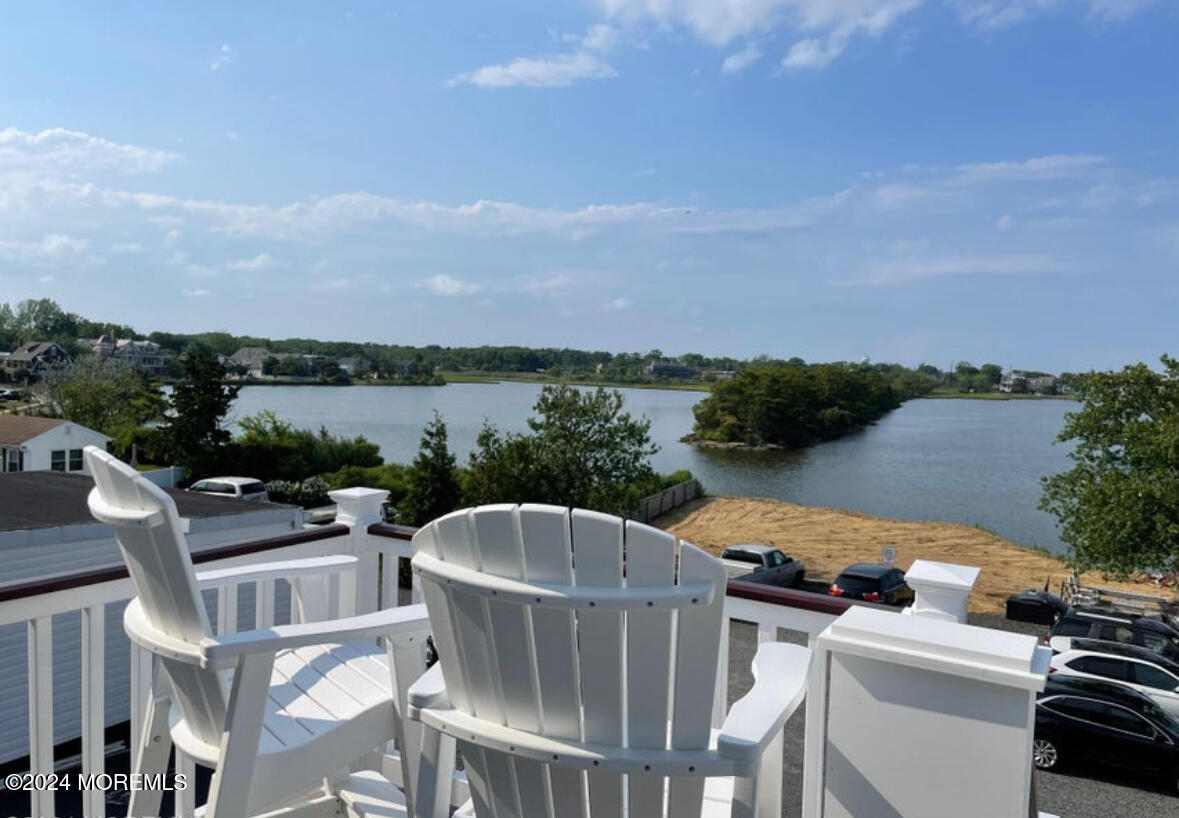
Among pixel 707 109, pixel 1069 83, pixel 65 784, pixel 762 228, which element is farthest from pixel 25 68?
pixel 762 228

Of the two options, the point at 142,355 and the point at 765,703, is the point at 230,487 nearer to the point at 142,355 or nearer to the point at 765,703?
the point at 142,355

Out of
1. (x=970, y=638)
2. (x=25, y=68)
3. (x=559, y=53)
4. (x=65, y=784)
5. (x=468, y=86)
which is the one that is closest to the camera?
(x=970, y=638)

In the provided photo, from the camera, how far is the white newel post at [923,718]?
1250 millimetres

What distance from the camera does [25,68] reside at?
1088cm

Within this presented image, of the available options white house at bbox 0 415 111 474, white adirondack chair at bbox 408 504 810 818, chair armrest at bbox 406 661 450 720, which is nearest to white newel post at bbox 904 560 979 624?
white adirondack chair at bbox 408 504 810 818

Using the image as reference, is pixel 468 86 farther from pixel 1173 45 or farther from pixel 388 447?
pixel 1173 45

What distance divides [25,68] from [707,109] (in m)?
42.2

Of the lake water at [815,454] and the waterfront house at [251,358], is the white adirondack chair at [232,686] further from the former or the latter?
the waterfront house at [251,358]

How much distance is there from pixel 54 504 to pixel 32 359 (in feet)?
90.0

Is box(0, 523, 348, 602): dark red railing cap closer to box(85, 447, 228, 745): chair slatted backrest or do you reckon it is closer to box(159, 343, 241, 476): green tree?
box(85, 447, 228, 745): chair slatted backrest

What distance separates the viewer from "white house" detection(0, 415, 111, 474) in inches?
738

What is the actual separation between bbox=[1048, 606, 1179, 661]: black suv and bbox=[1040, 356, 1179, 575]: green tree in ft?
19.9

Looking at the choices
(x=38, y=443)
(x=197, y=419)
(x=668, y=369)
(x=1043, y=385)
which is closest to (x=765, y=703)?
(x=38, y=443)

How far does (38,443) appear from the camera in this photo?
18891 mm
